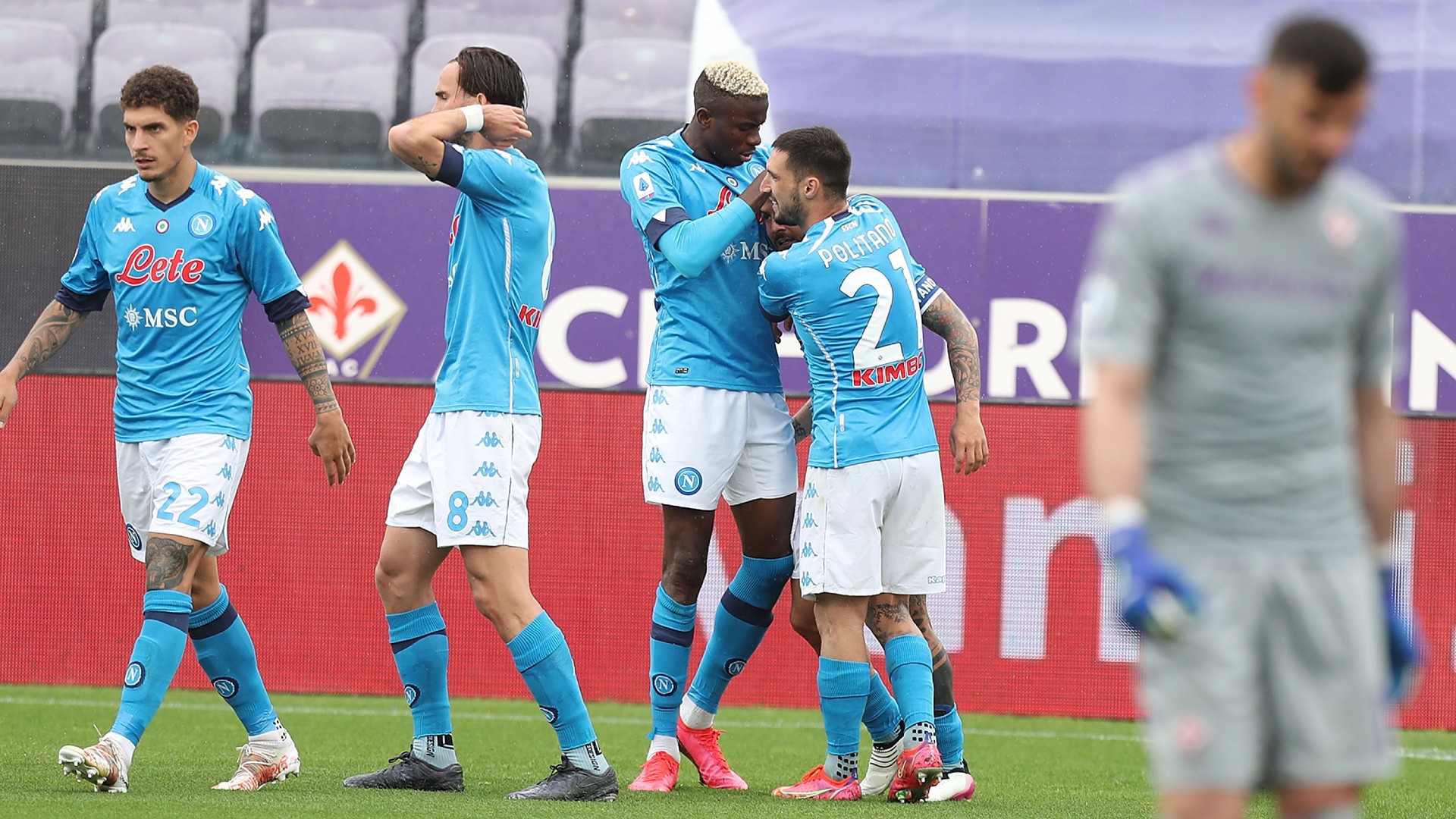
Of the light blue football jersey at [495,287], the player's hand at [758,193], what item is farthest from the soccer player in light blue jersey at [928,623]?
the light blue football jersey at [495,287]

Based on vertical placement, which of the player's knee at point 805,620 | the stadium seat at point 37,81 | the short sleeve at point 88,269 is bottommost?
the player's knee at point 805,620

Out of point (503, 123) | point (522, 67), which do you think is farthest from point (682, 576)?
point (522, 67)

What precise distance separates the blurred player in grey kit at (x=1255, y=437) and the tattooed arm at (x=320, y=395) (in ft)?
9.45

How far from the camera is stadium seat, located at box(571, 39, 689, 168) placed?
992 cm

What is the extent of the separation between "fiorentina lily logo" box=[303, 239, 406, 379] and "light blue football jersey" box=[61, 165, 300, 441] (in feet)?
13.6

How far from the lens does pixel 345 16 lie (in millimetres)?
10969

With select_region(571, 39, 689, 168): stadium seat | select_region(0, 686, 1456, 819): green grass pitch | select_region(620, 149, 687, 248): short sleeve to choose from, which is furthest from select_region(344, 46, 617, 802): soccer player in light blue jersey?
select_region(571, 39, 689, 168): stadium seat

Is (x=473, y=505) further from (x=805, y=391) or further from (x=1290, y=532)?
(x=805, y=391)

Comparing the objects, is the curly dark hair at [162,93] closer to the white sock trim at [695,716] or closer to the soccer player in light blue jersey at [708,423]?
the soccer player in light blue jersey at [708,423]

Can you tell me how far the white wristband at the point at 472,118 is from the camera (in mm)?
4664

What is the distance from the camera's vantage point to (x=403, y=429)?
817 cm

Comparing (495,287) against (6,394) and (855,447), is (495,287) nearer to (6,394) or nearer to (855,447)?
(855,447)

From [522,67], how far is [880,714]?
254 inches

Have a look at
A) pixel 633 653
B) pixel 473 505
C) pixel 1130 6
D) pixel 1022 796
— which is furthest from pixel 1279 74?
pixel 1130 6
